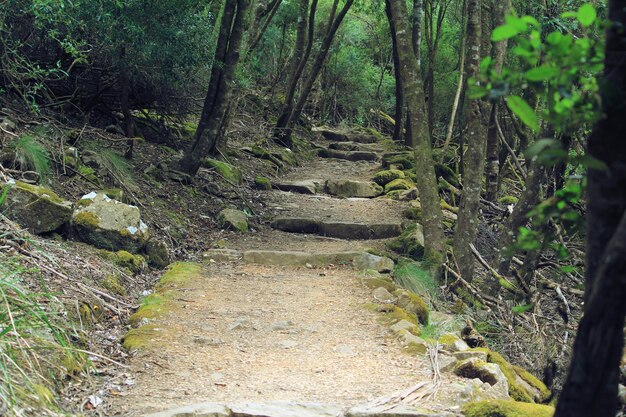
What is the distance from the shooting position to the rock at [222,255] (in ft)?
26.9

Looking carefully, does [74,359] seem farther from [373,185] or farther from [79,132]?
[373,185]

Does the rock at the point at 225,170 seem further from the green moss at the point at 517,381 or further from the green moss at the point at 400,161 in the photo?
the green moss at the point at 517,381

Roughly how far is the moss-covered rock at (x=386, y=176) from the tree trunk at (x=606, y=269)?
11.2 meters

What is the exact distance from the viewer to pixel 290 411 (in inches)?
152

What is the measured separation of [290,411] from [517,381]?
2043mm

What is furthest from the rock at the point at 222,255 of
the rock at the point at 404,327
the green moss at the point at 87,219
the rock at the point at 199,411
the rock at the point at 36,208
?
the rock at the point at 199,411

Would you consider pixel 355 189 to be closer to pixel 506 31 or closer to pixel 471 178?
pixel 471 178

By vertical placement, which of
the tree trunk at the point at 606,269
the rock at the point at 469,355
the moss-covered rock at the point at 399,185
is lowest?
the rock at the point at 469,355

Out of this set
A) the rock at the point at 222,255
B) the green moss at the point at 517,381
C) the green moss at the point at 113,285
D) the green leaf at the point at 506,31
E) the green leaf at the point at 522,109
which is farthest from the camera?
the rock at the point at 222,255

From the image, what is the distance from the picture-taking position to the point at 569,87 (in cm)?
187

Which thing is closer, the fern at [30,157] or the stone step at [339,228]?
the fern at [30,157]

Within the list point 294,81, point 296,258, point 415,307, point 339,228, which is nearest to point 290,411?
point 415,307

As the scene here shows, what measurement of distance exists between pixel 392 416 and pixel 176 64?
683cm

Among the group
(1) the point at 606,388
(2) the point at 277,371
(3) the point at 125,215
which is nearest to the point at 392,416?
(2) the point at 277,371
